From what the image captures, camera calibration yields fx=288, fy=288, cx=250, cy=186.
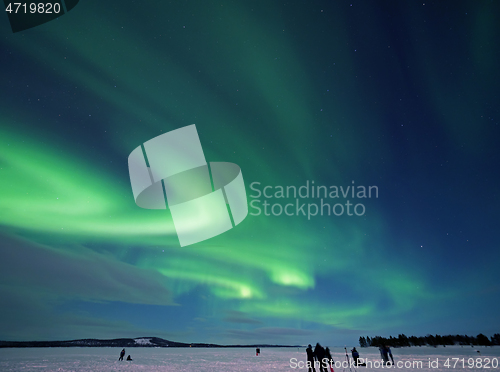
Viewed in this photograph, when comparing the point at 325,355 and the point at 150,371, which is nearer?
the point at 325,355

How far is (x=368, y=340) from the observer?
14200cm

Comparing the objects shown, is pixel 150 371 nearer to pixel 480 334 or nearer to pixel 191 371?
pixel 191 371

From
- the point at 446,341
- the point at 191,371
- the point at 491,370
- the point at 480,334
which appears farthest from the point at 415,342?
the point at 191,371

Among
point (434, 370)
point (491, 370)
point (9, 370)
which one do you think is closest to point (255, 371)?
point (434, 370)

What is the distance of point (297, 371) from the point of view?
21625mm

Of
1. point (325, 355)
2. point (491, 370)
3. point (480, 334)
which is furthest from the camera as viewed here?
point (480, 334)

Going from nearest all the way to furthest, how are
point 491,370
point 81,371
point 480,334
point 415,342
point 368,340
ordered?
1. point 491,370
2. point 81,371
3. point 480,334
4. point 415,342
5. point 368,340

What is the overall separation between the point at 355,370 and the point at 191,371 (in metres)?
12.1

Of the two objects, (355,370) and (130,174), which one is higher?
(130,174)

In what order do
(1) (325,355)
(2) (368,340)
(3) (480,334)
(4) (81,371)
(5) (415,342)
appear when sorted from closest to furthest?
(1) (325,355), (4) (81,371), (3) (480,334), (5) (415,342), (2) (368,340)

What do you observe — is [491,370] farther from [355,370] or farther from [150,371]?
[150,371]

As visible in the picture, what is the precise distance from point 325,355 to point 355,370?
4204 mm

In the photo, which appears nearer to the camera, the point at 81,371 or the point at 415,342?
the point at 81,371

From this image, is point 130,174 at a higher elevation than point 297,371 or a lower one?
higher
